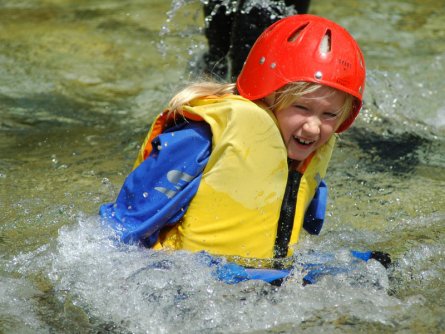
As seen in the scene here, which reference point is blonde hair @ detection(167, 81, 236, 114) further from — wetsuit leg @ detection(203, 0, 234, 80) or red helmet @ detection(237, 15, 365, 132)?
wetsuit leg @ detection(203, 0, 234, 80)

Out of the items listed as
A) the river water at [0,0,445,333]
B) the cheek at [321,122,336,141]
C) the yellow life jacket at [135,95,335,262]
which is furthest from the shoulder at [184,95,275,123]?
the river water at [0,0,445,333]

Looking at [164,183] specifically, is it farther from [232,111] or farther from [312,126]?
[312,126]

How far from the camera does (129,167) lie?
5543 mm

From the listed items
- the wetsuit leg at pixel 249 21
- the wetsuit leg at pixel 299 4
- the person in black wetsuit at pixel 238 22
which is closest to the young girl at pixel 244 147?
the person in black wetsuit at pixel 238 22

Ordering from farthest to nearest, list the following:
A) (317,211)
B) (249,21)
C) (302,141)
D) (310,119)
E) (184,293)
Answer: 1. (249,21)
2. (317,211)
3. (302,141)
4. (310,119)
5. (184,293)

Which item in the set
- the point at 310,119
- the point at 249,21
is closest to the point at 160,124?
the point at 310,119

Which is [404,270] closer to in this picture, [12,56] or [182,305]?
[182,305]

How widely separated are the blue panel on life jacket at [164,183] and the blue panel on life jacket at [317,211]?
82 centimetres

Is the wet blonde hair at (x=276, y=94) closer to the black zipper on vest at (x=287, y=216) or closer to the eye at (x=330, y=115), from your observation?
the eye at (x=330, y=115)

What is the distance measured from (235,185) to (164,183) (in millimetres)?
312

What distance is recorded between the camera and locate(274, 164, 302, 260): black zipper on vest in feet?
13.1

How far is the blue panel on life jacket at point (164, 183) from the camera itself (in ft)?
12.0

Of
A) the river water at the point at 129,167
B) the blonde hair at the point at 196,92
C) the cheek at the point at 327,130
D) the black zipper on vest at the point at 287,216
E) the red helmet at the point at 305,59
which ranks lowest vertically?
the river water at the point at 129,167

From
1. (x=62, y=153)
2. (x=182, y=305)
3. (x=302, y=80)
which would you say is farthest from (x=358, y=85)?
(x=62, y=153)
